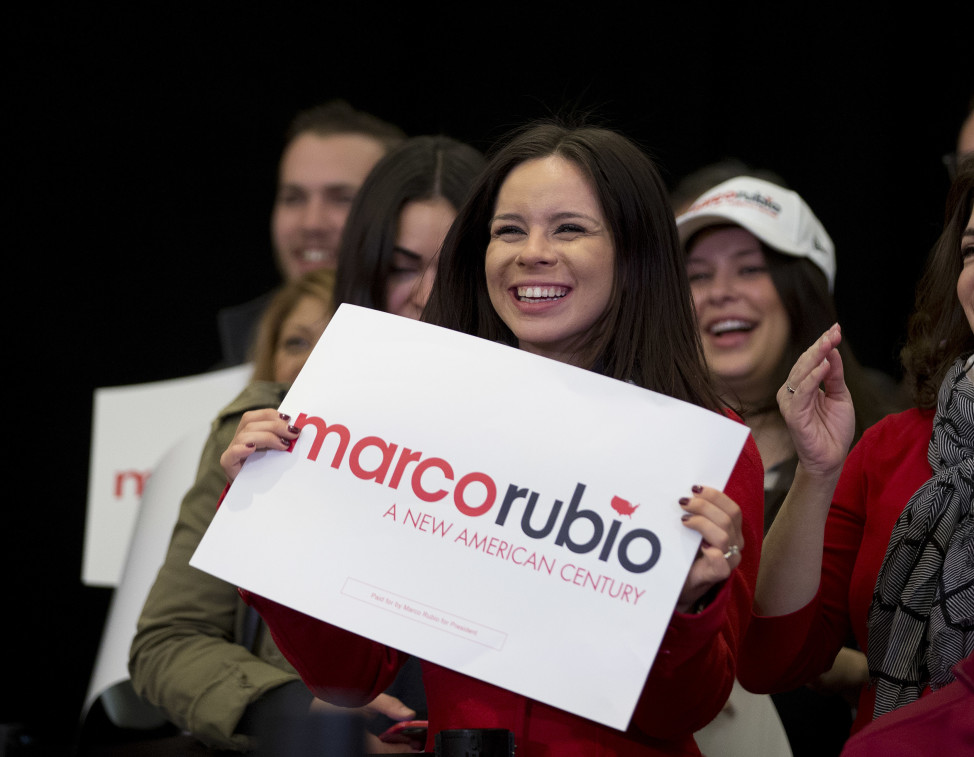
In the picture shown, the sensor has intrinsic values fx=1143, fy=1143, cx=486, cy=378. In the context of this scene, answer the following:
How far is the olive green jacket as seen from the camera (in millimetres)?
1922

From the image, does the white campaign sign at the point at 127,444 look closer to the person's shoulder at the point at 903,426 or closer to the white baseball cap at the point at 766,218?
the white baseball cap at the point at 766,218

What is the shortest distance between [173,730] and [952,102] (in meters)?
2.66

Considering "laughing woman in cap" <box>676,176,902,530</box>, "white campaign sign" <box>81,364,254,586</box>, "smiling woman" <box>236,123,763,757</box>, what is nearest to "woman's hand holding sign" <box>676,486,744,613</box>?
"smiling woman" <box>236,123,763,757</box>

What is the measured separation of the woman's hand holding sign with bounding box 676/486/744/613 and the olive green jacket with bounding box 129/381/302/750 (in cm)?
78

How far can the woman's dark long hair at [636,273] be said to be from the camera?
66.4 inches

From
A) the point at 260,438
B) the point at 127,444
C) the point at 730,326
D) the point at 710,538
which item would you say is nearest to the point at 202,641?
the point at 260,438

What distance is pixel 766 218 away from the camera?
2.61 meters

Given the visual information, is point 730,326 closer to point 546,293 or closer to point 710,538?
point 546,293

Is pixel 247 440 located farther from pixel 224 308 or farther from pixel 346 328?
pixel 224 308

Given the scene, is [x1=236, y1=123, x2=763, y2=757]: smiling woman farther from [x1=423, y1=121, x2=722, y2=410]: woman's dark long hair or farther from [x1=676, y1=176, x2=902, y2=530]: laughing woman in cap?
[x1=676, y1=176, x2=902, y2=530]: laughing woman in cap

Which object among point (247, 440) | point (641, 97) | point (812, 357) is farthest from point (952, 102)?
point (247, 440)

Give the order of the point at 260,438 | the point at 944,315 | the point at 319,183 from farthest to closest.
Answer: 1. the point at 319,183
2. the point at 944,315
3. the point at 260,438

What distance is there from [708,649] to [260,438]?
64 cm

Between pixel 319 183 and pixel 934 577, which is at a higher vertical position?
pixel 319 183
